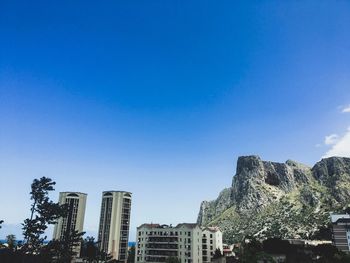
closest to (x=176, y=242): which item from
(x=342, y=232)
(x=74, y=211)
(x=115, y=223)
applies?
(x=115, y=223)

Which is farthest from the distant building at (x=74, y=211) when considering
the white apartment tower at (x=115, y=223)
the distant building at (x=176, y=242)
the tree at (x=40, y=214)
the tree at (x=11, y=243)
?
the tree at (x=40, y=214)

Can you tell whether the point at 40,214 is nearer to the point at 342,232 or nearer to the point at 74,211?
the point at 74,211

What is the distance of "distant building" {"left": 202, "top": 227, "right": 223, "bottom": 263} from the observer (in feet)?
398

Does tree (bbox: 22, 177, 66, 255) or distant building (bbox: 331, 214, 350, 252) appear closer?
tree (bbox: 22, 177, 66, 255)

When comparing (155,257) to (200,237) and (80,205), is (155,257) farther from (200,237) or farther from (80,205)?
(80,205)

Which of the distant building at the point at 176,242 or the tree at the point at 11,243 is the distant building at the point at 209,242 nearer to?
the distant building at the point at 176,242

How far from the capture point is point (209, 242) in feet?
404

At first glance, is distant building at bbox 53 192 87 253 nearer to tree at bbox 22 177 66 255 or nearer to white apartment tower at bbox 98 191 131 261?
white apartment tower at bbox 98 191 131 261

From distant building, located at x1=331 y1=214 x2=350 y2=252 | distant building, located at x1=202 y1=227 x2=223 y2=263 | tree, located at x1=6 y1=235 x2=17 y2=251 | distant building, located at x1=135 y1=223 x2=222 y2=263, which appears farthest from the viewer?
distant building, located at x1=331 y1=214 x2=350 y2=252

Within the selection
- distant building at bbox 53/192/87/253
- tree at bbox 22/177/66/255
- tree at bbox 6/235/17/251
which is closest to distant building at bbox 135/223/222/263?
distant building at bbox 53/192/87/253

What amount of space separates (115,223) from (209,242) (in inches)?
1916

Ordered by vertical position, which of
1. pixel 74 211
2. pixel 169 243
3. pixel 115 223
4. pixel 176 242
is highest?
pixel 74 211

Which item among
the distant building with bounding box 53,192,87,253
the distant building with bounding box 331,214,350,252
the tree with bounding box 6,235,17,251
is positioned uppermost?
the distant building with bounding box 53,192,87,253

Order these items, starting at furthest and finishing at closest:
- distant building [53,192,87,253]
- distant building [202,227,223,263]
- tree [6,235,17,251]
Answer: distant building [53,192,87,253], distant building [202,227,223,263], tree [6,235,17,251]
